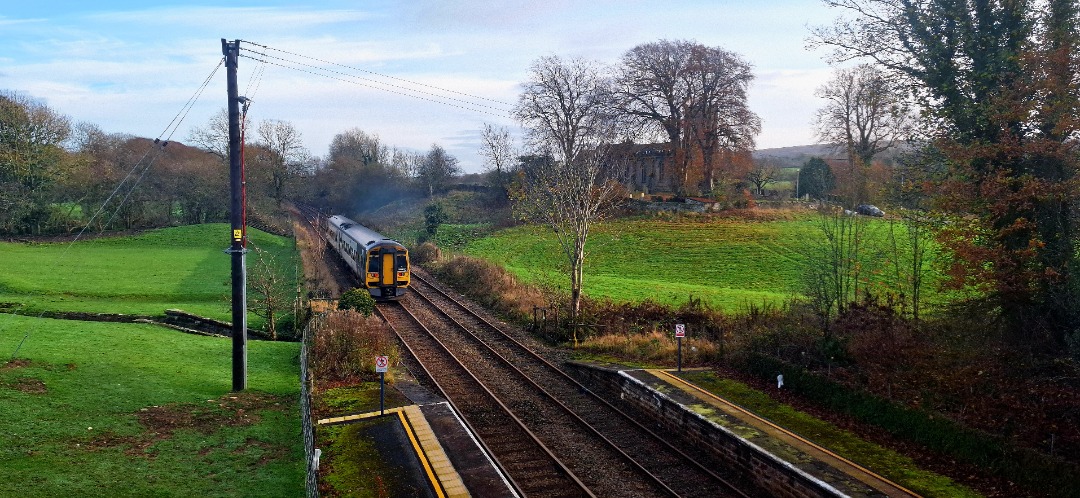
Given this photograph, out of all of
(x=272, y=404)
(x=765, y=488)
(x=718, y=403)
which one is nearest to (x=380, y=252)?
(x=272, y=404)

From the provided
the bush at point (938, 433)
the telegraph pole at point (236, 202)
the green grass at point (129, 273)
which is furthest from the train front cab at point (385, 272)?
the bush at point (938, 433)

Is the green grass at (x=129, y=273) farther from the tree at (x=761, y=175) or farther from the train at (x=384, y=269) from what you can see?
the tree at (x=761, y=175)

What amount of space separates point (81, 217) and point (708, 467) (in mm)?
52864

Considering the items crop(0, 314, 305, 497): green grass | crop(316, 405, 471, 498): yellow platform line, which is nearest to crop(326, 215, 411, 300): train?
crop(0, 314, 305, 497): green grass

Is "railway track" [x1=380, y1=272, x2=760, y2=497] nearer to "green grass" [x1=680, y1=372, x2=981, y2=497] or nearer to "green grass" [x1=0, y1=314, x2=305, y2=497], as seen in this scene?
"green grass" [x1=680, y1=372, x2=981, y2=497]

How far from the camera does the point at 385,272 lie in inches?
1006

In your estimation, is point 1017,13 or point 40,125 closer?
point 1017,13

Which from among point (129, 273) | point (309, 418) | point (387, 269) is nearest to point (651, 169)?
point (387, 269)

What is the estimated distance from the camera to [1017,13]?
12781 mm

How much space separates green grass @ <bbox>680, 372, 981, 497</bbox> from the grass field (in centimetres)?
676

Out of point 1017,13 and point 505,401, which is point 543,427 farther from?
point 1017,13

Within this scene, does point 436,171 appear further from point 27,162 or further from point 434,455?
point 434,455

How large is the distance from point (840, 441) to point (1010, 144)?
6028 mm

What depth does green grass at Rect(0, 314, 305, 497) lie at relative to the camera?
9.72 meters
